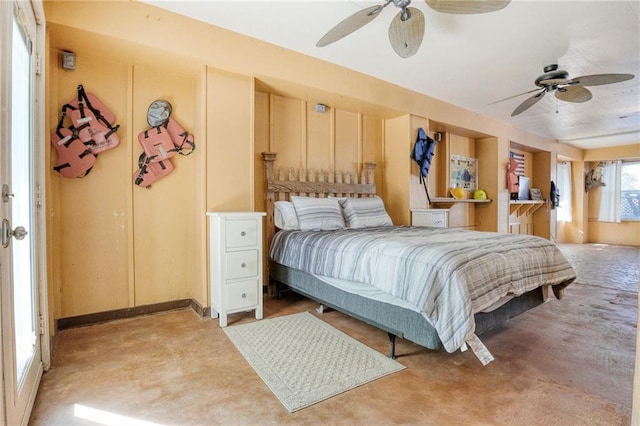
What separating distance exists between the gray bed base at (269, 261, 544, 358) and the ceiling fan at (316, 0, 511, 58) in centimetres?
185

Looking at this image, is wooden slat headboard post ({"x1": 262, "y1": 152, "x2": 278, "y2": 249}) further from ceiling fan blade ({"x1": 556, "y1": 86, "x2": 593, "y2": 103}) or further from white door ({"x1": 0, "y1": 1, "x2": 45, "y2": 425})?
ceiling fan blade ({"x1": 556, "y1": 86, "x2": 593, "y2": 103})

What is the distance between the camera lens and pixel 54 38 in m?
2.33

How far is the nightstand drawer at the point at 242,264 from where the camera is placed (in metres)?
2.60

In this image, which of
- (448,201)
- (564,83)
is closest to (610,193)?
(448,201)

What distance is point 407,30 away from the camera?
7.32 ft

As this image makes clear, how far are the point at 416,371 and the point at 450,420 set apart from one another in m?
0.44

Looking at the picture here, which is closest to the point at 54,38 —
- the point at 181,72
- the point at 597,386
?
the point at 181,72

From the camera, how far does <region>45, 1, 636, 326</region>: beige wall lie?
2.45 m

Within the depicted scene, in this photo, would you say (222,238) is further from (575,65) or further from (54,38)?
(575,65)

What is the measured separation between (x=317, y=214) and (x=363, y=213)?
0.60 meters

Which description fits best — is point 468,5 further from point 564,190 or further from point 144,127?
point 564,190

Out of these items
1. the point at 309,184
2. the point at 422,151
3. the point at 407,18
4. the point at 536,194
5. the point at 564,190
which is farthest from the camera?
the point at 564,190

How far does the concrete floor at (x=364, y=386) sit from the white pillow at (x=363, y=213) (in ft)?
3.77

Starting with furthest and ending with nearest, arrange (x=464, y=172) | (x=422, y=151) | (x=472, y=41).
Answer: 1. (x=464, y=172)
2. (x=422, y=151)
3. (x=472, y=41)
